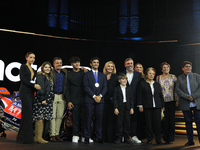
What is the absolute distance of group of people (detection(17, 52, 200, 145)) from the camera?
4156mm

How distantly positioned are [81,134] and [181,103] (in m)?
1.96

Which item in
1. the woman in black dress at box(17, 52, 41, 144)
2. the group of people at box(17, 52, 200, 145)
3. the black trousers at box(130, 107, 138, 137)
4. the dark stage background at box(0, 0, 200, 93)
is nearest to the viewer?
the woman in black dress at box(17, 52, 41, 144)

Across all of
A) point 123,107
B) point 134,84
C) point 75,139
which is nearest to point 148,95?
point 134,84

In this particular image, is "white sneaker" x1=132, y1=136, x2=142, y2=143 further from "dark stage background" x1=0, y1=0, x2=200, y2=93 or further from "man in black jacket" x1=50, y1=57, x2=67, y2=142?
"dark stage background" x1=0, y1=0, x2=200, y2=93

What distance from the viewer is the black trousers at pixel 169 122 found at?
4.42 m

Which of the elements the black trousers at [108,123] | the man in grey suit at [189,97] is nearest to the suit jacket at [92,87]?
the black trousers at [108,123]

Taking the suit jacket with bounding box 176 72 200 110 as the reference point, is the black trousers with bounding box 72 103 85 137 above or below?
below

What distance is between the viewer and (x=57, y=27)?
788 cm

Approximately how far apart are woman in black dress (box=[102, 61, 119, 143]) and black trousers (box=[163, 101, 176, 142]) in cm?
99

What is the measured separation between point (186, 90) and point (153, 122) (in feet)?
2.82

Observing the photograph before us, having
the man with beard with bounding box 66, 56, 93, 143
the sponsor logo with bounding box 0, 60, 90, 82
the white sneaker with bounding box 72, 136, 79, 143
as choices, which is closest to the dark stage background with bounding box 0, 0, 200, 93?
the sponsor logo with bounding box 0, 60, 90, 82

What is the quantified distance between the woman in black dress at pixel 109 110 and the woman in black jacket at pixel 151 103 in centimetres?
53

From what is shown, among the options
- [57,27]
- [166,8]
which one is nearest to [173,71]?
[166,8]

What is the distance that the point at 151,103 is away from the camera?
4312 millimetres
